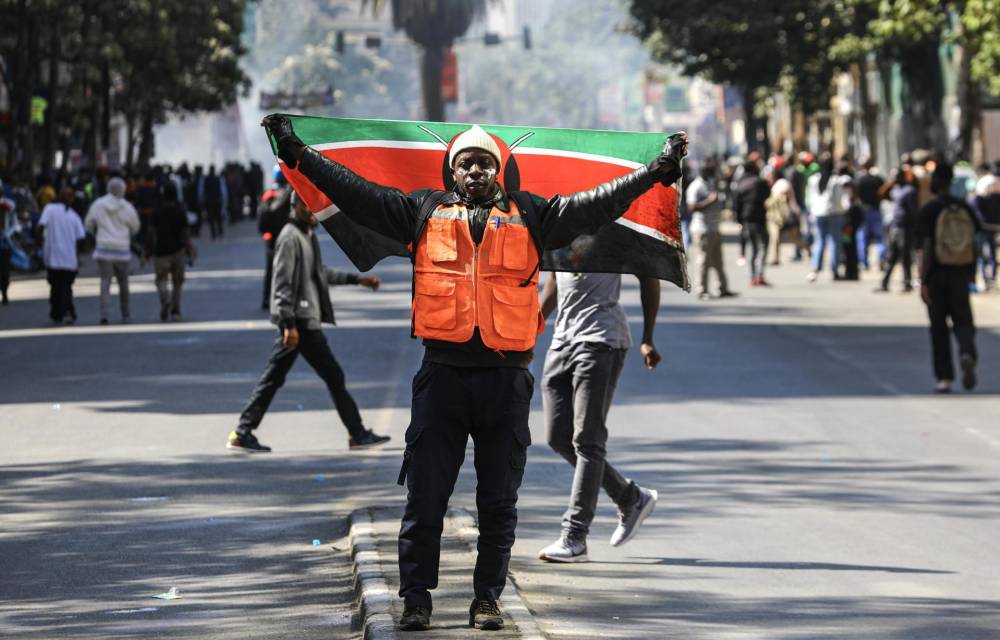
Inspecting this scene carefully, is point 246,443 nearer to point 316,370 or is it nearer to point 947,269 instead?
point 316,370

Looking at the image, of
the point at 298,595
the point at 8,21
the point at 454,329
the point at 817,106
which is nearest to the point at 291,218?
the point at 298,595

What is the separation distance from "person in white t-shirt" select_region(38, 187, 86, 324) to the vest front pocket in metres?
16.7

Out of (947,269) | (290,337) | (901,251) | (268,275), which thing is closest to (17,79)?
(268,275)

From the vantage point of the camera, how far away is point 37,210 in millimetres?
33094

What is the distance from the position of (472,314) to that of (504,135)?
1.01 metres

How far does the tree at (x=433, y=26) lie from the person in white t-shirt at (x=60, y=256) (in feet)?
184

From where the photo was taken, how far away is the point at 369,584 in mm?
7695

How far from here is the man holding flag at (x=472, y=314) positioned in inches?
268

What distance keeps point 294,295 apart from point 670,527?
3731mm

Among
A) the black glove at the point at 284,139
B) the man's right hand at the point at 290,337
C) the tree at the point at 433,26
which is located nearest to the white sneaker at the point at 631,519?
the black glove at the point at 284,139

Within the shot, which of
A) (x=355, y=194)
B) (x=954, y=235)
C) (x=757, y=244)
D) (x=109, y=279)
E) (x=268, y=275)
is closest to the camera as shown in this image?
(x=355, y=194)

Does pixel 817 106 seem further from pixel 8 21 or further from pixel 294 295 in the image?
pixel 294 295

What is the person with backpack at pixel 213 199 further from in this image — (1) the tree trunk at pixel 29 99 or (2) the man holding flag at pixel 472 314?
(2) the man holding flag at pixel 472 314

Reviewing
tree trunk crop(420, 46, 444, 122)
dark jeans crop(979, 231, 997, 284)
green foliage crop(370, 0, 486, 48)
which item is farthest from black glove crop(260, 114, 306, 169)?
green foliage crop(370, 0, 486, 48)
